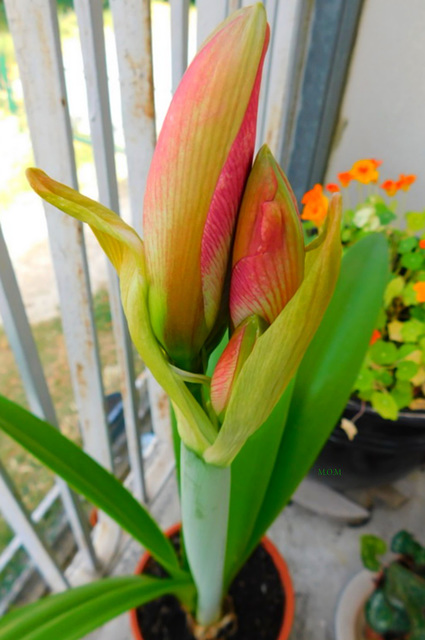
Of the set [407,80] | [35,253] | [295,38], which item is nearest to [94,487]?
[295,38]

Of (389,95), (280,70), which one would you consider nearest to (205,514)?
(280,70)

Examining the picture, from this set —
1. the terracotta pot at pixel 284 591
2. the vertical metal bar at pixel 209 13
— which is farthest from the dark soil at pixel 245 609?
the vertical metal bar at pixel 209 13

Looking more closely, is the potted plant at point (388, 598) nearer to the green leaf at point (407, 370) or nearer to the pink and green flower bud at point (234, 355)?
the green leaf at point (407, 370)

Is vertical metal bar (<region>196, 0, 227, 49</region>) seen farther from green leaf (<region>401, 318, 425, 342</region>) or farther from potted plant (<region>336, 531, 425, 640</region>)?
potted plant (<region>336, 531, 425, 640</region>)

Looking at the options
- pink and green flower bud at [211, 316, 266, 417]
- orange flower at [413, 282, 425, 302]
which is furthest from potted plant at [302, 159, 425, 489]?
pink and green flower bud at [211, 316, 266, 417]

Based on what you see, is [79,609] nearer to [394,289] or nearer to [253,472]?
[253,472]

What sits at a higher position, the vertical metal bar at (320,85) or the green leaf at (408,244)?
the vertical metal bar at (320,85)
